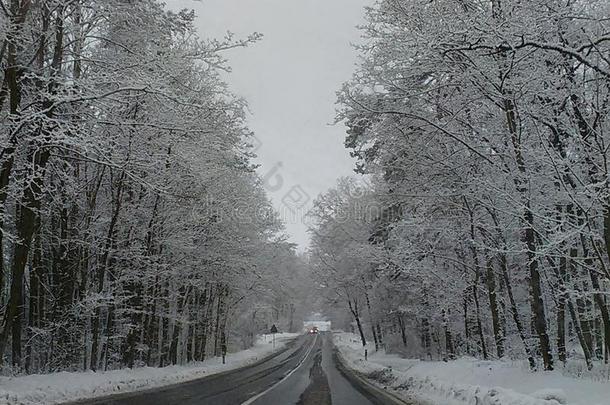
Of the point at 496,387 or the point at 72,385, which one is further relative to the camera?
the point at 72,385

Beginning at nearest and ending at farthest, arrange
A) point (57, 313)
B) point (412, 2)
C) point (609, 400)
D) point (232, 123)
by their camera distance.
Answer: point (609, 400)
point (412, 2)
point (57, 313)
point (232, 123)

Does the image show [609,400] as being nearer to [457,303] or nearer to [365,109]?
[365,109]

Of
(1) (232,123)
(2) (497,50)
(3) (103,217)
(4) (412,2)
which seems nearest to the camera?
(2) (497,50)

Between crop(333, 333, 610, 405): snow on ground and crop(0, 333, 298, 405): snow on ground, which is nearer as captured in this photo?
crop(333, 333, 610, 405): snow on ground

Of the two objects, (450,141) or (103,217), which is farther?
(103,217)

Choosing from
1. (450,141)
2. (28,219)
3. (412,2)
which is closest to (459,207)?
(450,141)

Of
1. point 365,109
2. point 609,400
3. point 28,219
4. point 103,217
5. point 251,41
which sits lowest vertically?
point 609,400

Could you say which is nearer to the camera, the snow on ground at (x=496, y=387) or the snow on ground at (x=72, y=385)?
the snow on ground at (x=496, y=387)

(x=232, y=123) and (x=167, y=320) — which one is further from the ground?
(x=232, y=123)

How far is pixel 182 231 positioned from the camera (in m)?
22.4

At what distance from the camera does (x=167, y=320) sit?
2916 cm

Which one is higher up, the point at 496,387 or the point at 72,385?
the point at 496,387

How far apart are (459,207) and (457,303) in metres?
6.15

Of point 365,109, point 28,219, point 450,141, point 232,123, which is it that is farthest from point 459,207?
point 28,219
